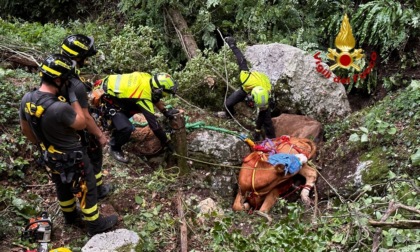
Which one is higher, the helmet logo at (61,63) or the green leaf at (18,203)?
the helmet logo at (61,63)

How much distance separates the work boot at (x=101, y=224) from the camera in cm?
497

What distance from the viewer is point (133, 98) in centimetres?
605

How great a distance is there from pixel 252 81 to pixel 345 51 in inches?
82.6

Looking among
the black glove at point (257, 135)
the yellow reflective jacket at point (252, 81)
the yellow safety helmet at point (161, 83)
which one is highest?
the yellow safety helmet at point (161, 83)

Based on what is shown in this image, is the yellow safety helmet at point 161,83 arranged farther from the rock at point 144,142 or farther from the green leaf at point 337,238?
the green leaf at point 337,238

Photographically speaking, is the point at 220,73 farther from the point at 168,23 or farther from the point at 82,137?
the point at 82,137

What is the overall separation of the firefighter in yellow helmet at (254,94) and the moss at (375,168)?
185 centimetres

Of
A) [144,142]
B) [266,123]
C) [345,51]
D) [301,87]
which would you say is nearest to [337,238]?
[144,142]

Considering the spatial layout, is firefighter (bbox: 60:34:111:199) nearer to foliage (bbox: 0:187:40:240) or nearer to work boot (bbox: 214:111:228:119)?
foliage (bbox: 0:187:40:240)

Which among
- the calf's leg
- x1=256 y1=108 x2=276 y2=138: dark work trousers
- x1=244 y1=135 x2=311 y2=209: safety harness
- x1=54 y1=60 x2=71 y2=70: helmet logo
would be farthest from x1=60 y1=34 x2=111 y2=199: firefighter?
x1=256 y1=108 x2=276 y2=138: dark work trousers

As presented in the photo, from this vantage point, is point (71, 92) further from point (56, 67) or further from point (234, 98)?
point (234, 98)

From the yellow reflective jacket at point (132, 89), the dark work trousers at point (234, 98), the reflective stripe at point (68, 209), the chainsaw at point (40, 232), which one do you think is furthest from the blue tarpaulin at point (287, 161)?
the chainsaw at point (40, 232)

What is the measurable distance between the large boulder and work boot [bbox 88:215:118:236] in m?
4.53

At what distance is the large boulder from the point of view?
334 inches
